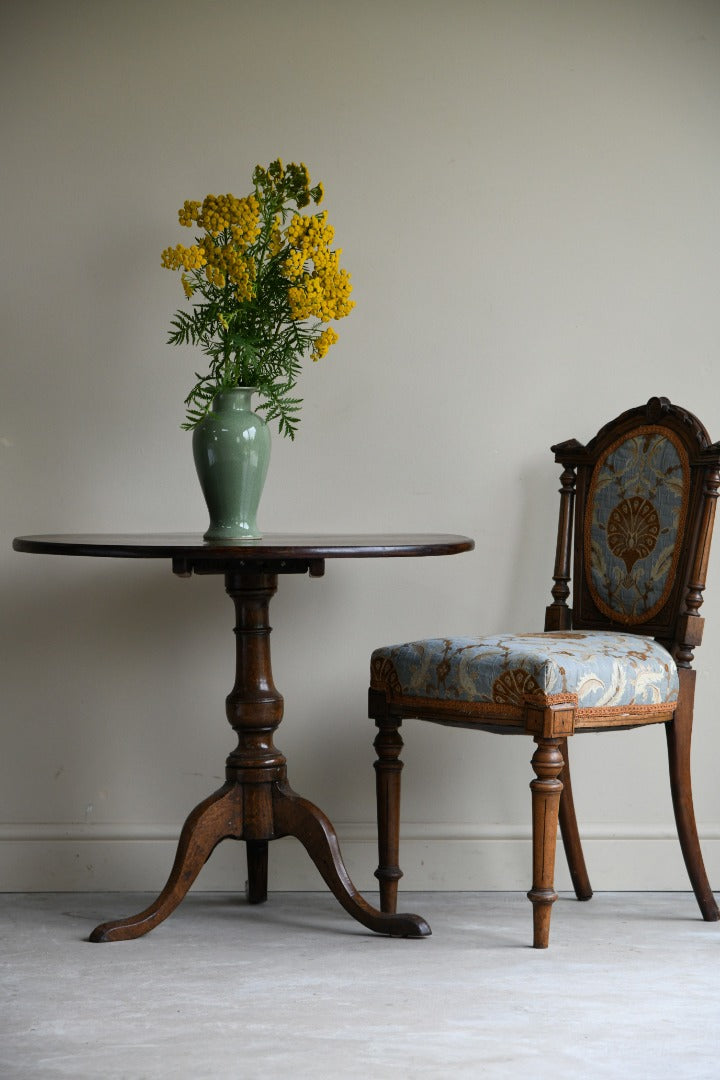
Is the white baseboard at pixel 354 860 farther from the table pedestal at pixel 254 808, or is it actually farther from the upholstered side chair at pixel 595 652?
the table pedestal at pixel 254 808

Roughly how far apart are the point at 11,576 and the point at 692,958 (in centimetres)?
165

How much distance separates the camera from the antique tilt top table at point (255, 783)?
2209 mm

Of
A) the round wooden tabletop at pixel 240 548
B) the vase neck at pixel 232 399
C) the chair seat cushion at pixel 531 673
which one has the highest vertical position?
the vase neck at pixel 232 399

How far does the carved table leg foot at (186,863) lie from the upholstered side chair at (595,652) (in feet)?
1.07

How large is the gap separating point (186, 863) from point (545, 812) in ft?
2.23

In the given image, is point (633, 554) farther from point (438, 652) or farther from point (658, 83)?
point (658, 83)

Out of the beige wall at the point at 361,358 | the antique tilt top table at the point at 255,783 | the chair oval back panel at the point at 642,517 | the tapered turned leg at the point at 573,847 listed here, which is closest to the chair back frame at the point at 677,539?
the chair oval back panel at the point at 642,517

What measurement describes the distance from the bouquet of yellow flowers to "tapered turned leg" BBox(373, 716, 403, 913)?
0.63 metres

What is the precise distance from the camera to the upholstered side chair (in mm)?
2145

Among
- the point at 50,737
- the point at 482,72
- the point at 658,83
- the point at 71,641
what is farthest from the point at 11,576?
the point at 658,83

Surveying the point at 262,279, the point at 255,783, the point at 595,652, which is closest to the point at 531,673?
the point at 595,652

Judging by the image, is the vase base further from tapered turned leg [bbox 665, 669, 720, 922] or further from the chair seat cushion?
tapered turned leg [bbox 665, 669, 720, 922]

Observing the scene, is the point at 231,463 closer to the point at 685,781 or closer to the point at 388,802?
the point at 388,802

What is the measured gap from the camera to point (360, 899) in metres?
2.29
